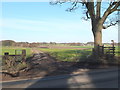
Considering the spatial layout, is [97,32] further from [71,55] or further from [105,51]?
[71,55]

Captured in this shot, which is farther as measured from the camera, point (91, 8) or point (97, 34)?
point (91, 8)

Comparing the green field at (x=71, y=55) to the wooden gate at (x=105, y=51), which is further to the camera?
the green field at (x=71, y=55)

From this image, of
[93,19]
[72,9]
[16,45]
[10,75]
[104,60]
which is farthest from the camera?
[16,45]

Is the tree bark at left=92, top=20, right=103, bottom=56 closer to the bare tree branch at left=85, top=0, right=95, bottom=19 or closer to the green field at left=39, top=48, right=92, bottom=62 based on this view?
the bare tree branch at left=85, top=0, right=95, bottom=19

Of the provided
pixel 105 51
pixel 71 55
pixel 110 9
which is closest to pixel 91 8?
pixel 110 9

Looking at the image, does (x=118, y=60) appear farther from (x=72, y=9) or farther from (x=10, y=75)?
(x=10, y=75)

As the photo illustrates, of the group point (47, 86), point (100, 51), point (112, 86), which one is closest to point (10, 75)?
point (47, 86)

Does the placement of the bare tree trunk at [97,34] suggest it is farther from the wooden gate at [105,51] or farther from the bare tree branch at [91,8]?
the bare tree branch at [91,8]

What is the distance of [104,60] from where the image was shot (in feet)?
52.7

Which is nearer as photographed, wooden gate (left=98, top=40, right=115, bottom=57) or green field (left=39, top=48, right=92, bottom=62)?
wooden gate (left=98, top=40, right=115, bottom=57)

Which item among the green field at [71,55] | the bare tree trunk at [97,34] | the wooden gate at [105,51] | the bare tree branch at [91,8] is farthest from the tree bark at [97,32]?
the green field at [71,55]

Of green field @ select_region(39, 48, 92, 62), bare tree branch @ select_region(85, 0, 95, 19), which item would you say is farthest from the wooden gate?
bare tree branch @ select_region(85, 0, 95, 19)

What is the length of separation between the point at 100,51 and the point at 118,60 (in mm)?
2305

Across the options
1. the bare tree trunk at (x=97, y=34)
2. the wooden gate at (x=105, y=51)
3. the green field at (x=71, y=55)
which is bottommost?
the green field at (x=71, y=55)
